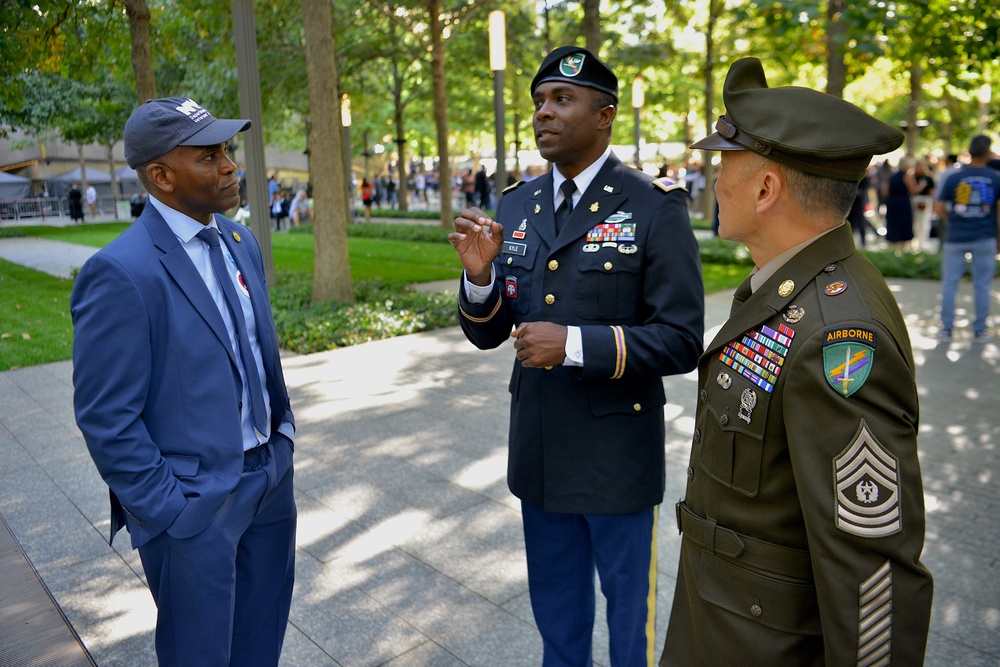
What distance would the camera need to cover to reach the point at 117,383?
7.32 feet

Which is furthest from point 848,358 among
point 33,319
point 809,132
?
point 33,319

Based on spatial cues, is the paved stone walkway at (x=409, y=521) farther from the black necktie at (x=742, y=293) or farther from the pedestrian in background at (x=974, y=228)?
the black necktie at (x=742, y=293)

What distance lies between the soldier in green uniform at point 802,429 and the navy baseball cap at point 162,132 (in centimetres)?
150

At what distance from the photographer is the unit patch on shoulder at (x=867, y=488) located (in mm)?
1522

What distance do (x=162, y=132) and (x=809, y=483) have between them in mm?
2006

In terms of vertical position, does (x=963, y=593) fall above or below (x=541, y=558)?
below

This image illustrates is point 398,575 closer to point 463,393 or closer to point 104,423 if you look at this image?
point 104,423

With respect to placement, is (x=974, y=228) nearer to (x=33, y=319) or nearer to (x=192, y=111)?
(x=192, y=111)

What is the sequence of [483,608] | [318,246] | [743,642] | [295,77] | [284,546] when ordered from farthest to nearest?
[295,77] → [318,246] → [483,608] → [284,546] → [743,642]

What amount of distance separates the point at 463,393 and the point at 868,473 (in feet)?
20.1

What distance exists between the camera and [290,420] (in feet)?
9.52

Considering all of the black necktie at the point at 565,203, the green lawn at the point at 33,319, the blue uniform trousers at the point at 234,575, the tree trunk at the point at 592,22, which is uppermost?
the tree trunk at the point at 592,22

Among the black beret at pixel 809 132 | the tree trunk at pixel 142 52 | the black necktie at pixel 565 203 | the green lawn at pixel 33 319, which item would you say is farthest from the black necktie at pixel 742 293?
the tree trunk at pixel 142 52

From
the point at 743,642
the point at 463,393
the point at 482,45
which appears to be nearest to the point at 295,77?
the point at 482,45
